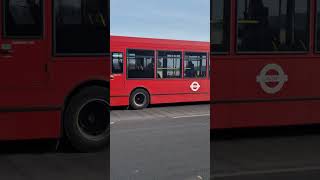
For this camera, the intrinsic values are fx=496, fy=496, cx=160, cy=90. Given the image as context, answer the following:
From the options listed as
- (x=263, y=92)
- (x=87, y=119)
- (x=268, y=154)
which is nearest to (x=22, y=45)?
(x=87, y=119)

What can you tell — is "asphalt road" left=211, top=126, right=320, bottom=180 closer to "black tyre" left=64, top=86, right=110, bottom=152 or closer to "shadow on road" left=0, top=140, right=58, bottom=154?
"black tyre" left=64, top=86, right=110, bottom=152

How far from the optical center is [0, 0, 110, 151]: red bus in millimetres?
6227

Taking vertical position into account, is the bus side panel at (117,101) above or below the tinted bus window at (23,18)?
below

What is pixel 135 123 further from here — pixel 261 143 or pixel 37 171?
pixel 261 143

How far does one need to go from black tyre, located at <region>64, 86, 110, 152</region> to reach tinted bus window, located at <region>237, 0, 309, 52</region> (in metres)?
2.55

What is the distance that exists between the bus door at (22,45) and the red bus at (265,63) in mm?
2547

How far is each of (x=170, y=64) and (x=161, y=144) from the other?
1.52 meters

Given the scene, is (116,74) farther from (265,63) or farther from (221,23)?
(265,63)

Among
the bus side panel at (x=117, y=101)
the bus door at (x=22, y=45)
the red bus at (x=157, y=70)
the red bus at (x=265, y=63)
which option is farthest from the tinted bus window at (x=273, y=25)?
the bus side panel at (x=117, y=101)

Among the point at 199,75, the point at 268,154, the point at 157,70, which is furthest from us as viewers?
the point at 268,154

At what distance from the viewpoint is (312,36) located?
7984 mm

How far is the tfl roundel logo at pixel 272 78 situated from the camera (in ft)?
25.4

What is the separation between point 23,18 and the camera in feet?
20.7

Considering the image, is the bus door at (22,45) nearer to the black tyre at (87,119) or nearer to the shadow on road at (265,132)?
the black tyre at (87,119)
